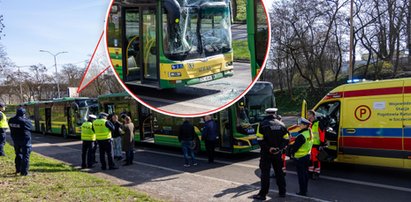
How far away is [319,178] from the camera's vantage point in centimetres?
920

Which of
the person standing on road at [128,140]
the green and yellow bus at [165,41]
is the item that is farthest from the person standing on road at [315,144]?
the green and yellow bus at [165,41]

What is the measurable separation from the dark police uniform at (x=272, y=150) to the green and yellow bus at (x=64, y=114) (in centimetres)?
1717

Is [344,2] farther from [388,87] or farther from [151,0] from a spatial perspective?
[151,0]

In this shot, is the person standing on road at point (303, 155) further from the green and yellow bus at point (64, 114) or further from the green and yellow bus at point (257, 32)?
the green and yellow bus at point (64, 114)

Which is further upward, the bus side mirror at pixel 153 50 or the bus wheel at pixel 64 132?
the bus side mirror at pixel 153 50

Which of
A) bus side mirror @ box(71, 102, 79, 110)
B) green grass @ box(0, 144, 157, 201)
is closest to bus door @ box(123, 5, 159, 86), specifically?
green grass @ box(0, 144, 157, 201)

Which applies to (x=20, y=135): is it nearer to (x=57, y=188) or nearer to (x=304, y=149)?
(x=57, y=188)

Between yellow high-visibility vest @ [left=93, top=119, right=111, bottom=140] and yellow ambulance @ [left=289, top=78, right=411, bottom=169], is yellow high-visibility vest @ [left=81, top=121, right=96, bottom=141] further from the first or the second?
yellow ambulance @ [left=289, top=78, right=411, bottom=169]

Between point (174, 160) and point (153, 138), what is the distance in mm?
4231

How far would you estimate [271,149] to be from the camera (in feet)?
24.0

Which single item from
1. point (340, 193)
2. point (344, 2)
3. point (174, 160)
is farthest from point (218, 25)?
point (344, 2)

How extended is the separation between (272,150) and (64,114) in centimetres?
1995

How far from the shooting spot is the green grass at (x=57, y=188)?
22.7ft

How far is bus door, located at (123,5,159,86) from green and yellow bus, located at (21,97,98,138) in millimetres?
21647
